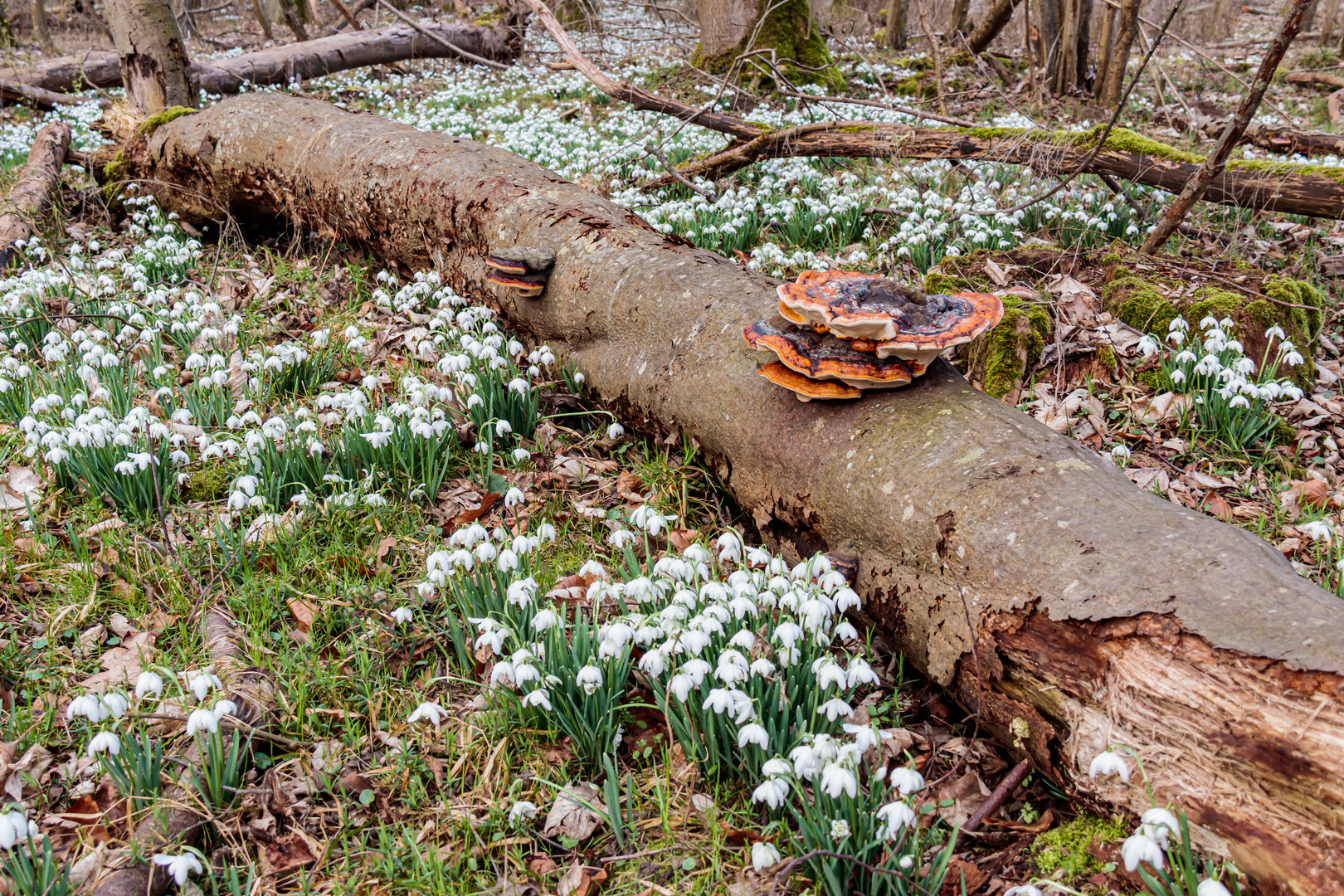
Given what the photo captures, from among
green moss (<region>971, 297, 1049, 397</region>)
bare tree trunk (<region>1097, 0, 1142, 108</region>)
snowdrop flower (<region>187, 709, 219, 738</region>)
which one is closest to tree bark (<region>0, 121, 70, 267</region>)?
snowdrop flower (<region>187, 709, 219, 738</region>)

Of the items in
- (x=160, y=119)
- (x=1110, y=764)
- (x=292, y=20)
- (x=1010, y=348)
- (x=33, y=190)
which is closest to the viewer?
(x=1110, y=764)

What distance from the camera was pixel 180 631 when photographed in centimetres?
257

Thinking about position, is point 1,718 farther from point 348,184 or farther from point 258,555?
point 348,184

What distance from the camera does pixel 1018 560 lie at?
204cm

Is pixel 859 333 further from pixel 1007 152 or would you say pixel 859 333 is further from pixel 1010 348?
pixel 1007 152

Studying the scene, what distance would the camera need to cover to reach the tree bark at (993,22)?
465 inches

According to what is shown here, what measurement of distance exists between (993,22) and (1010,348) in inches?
430

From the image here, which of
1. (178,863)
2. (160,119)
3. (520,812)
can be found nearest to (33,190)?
(160,119)

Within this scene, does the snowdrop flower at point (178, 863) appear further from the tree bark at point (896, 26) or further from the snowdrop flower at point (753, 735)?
the tree bark at point (896, 26)

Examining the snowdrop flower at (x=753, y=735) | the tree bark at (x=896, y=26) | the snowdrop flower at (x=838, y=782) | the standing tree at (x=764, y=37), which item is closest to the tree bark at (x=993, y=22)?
the standing tree at (x=764, y=37)

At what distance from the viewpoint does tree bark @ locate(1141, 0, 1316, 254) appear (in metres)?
3.86

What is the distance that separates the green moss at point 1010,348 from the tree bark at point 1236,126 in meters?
1.42

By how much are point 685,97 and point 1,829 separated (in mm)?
11657

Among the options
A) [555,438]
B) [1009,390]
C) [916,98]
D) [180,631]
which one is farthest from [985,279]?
[916,98]
